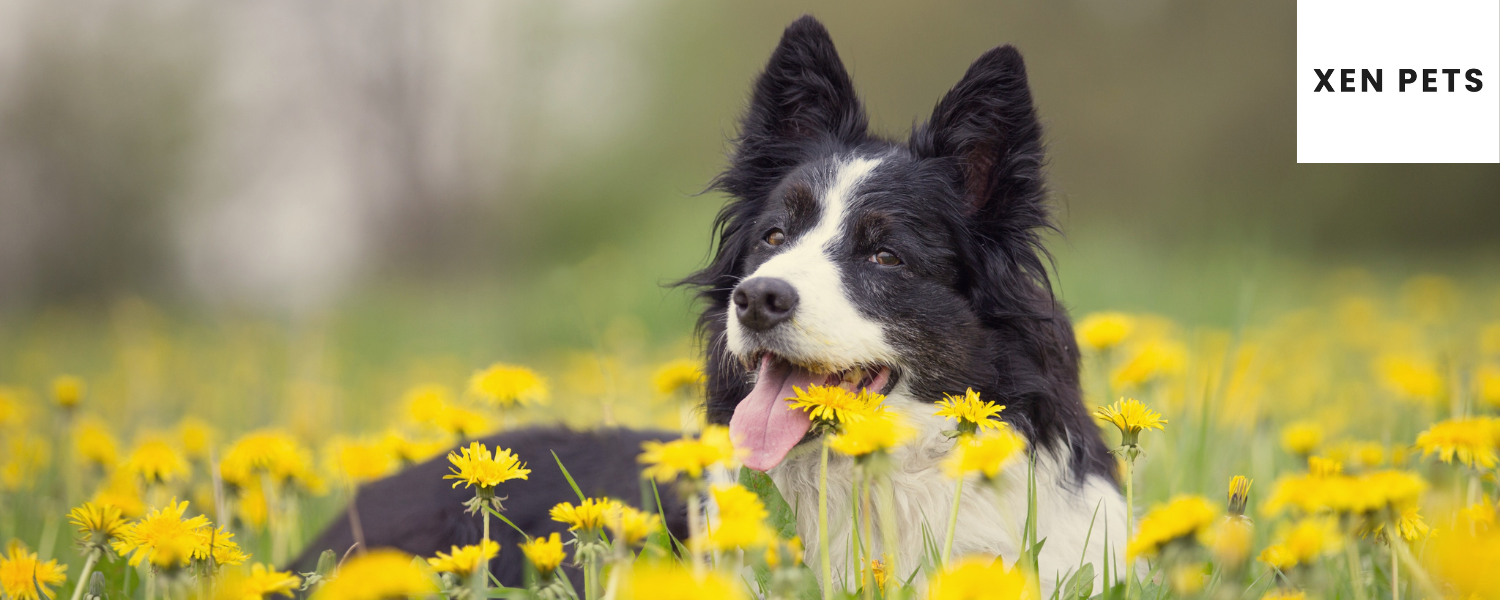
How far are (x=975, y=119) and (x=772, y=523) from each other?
4.60 ft

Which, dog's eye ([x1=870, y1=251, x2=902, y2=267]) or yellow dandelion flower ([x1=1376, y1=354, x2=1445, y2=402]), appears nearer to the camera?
dog's eye ([x1=870, y1=251, x2=902, y2=267])

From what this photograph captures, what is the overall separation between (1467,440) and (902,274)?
127 cm

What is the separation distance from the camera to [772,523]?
5.87ft

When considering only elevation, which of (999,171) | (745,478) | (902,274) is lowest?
(745,478)

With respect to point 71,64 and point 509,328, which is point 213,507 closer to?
point 509,328

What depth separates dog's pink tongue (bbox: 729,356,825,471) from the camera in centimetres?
221

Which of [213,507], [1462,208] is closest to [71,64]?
[213,507]

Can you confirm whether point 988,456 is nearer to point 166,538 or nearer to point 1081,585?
point 1081,585

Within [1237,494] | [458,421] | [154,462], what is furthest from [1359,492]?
[154,462]

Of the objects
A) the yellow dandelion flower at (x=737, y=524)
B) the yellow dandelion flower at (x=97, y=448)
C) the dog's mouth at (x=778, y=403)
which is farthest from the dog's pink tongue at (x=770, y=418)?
the yellow dandelion flower at (x=97, y=448)

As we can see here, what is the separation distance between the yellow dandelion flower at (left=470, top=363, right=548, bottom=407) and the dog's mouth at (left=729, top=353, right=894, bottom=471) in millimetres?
540

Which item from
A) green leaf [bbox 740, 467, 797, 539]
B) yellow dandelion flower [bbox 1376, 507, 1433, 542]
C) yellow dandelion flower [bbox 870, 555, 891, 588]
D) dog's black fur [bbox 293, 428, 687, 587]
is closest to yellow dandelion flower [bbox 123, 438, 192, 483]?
dog's black fur [bbox 293, 428, 687, 587]

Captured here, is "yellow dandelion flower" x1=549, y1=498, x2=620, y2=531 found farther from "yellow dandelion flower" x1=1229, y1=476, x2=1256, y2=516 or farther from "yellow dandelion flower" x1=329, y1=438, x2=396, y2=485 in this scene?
"yellow dandelion flower" x1=329, y1=438, x2=396, y2=485

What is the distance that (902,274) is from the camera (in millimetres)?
2496
